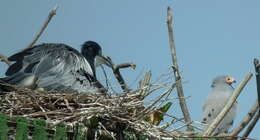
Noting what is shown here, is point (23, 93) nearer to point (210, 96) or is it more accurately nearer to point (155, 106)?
point (155, 106)

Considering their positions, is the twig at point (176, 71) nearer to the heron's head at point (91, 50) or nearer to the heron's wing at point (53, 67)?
the heron's wing at point (53, 67)

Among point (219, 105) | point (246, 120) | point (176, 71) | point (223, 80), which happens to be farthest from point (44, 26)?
point (223, 80)

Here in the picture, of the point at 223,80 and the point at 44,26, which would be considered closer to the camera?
the point at 44,26

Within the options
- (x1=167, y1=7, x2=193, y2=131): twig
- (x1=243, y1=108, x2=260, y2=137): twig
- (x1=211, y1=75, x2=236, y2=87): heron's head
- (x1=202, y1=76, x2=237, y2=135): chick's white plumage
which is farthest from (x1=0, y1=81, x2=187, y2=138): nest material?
(x1=211, y1=75, x2=236, y2=87): heron's head

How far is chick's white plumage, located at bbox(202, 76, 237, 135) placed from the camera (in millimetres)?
8242

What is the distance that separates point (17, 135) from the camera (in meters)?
3.31

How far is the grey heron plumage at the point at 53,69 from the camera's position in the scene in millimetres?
5355

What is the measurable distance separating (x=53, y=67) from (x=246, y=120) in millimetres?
1904

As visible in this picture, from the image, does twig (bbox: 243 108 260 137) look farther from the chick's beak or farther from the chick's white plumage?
the chick's white plumage

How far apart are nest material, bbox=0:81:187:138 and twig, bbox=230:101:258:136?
0.51m

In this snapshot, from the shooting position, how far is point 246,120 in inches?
176

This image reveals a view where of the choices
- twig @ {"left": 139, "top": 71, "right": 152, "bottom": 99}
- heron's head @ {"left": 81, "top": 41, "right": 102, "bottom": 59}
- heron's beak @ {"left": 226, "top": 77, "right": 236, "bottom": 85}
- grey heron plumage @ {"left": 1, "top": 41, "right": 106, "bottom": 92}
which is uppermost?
heron's head @ {"left": 81, "top": 41, "right": 102, "bottom": 59}

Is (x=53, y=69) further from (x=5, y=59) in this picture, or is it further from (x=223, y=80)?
(x=223, y=80)

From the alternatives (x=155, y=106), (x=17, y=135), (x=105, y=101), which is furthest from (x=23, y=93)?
(x=17, y=135)
